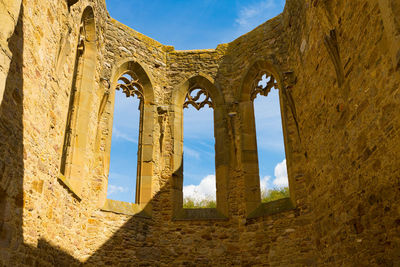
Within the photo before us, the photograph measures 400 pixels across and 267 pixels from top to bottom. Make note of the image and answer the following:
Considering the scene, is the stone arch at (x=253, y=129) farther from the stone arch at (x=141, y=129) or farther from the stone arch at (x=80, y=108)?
the stone arch at (x=80, y=108)

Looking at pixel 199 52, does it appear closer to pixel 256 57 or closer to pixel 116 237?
pixel 256 57

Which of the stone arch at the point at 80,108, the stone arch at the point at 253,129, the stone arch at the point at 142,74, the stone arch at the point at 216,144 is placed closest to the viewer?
the stone arch at the point at 80,108

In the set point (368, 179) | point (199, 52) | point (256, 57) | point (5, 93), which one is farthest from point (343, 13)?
point (199, 52)

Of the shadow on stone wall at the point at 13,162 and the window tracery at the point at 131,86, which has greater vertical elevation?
the window tracery at the point at 131,86

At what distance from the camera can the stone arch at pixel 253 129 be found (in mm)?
8625

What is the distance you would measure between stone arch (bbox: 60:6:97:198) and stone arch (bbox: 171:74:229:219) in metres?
2.22

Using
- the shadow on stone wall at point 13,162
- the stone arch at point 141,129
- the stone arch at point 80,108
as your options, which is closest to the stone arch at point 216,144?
the stone arch at point 141,129

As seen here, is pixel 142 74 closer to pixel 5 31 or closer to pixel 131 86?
pixel 131 86

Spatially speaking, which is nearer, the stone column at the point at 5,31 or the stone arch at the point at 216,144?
the stone column at the point at 5,31

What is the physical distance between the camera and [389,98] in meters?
4.51

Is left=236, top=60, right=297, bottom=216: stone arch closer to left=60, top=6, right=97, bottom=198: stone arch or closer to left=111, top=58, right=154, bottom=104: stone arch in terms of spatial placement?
left=111, top=58, right=154, bottom=104: stone arch

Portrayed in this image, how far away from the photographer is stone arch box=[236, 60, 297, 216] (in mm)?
8625

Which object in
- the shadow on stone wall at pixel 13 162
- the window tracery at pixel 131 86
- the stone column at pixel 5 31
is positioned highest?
the window tracery at pixel 131 86

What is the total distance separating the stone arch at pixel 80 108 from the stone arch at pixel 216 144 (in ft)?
7.27
